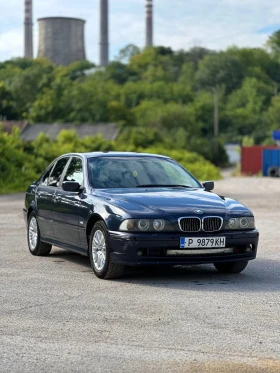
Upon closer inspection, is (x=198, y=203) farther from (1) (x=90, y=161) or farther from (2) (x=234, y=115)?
(2) (x=234, y=115)

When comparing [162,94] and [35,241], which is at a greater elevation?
[35,241]

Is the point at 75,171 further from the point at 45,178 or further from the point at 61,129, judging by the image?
the point at 61,129

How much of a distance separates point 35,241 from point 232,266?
130 inches

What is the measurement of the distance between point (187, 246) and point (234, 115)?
13324 centimetres

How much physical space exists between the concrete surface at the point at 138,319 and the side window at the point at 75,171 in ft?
3.69

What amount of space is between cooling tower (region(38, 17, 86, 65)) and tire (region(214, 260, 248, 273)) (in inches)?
5254

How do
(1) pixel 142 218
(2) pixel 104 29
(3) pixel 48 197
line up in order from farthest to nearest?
(2) pixel 104 29 < (3) pixel 48 197 < (1) pixel 142 218

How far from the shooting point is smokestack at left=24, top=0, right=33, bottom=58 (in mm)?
161125

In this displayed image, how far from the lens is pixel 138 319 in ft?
25.4

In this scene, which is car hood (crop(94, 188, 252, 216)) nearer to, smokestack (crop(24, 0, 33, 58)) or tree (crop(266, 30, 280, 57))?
smokestack (crop(24, 0, 33, 58))

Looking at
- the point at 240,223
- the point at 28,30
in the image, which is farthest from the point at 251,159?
the point at 28,30

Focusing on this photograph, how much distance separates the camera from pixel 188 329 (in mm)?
7258

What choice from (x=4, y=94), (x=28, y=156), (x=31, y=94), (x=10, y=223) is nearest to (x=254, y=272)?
(x=10, y=223)

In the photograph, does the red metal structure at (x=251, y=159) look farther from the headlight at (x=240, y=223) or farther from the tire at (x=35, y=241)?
the headlight at (x=240, y=223)
